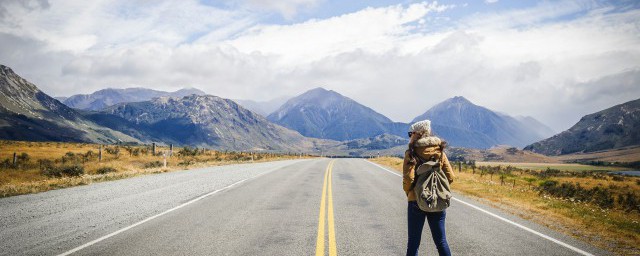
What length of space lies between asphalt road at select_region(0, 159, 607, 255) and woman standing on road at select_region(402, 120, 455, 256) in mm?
1143

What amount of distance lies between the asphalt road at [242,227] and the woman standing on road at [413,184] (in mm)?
1143

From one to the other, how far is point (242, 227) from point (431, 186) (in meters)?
4.28

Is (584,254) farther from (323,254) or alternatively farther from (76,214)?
(76,214)

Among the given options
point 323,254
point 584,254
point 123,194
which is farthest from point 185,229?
point 584,254

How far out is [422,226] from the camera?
514 centimetres

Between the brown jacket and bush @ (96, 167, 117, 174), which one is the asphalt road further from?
bush @ (96, 167, 117, 174)

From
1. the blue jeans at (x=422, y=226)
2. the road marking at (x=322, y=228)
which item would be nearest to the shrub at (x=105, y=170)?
the road marking at (x=322, y=228)

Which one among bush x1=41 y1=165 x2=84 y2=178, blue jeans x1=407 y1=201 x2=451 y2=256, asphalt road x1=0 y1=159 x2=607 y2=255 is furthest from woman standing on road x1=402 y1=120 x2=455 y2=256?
bush x1=41 y1=165 x2=84 y2=178

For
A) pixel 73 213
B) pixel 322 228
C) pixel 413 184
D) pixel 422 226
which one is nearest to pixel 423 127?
pixel 413 184

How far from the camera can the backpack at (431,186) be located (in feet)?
16.3

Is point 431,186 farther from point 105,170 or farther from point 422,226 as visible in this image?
point 105,170

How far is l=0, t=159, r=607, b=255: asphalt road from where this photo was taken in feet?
20.7

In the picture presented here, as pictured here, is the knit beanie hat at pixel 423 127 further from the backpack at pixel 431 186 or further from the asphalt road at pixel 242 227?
the asphalt road at pixel 242 227

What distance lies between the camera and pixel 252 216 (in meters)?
8.93
